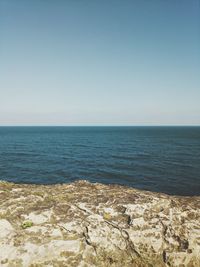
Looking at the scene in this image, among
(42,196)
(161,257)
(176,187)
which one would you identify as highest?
(42,196)

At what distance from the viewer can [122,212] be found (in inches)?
315

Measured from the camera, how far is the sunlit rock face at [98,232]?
6.44 m

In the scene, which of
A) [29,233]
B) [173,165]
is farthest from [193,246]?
[173,165]

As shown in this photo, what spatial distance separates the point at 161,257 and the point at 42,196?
204 inches

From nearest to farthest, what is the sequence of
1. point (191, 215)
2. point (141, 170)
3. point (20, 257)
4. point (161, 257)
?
point (20, 257), point (161, 257), point (191, 215), point (141, 170)

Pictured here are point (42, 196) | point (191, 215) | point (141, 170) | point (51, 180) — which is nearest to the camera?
point (191, 215)

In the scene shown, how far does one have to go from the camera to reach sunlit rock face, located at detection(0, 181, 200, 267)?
21.1 feet

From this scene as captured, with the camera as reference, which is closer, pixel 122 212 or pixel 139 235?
pixel 139 235

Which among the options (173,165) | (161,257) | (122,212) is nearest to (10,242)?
(122,212)

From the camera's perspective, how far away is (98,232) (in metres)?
7.06

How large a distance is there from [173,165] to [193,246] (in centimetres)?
4508

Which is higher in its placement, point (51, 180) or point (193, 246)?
point (193, 246)

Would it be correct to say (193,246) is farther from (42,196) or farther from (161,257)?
(42,196)

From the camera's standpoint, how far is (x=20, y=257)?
6.19 metres
